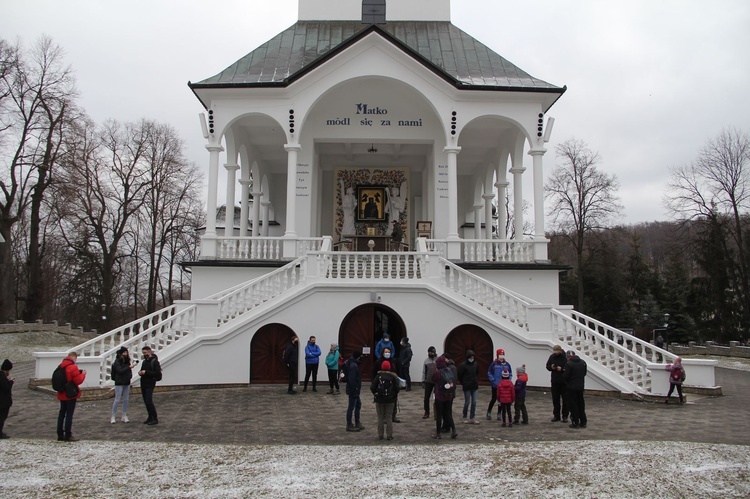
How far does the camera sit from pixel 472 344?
15656 millimetres

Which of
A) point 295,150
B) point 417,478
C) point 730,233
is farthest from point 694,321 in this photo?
point 417,478

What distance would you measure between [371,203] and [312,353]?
12.1 meters

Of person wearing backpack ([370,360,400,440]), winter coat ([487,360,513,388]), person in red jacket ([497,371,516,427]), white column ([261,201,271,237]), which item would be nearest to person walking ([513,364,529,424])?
person in red jacket ([497,371,516,427])

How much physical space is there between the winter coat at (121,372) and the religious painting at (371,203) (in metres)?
15.4

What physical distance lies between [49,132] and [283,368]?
26.7 meters

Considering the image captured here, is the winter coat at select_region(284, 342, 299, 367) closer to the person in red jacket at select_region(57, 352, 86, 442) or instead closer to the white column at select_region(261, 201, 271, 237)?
the person in red jacket at select_region(57, 352, 86, 442)

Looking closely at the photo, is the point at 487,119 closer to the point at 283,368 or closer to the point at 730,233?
the point at 283,368

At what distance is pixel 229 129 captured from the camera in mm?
22344

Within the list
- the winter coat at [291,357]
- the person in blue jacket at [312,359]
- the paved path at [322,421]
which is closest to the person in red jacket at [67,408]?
the paved path at [322,421]

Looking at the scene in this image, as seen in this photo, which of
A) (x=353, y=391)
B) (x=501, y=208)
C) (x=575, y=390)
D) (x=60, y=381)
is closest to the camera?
(x=60, y=381)

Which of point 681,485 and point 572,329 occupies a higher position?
point 572,329

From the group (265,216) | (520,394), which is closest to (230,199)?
(265,216)

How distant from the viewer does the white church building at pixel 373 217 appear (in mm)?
15148

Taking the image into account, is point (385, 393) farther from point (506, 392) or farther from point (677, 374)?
point (677, 374)
